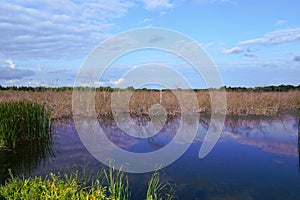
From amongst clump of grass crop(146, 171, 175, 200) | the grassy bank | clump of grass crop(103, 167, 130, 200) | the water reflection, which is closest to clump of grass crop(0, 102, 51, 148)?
the water reflection

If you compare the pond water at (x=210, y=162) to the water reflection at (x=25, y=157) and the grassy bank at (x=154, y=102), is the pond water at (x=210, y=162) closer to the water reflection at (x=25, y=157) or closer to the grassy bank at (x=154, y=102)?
the water reflection at (x=25, y=157)

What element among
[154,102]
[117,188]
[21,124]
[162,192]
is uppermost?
[154,102]

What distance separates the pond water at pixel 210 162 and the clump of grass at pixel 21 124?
31 centimetres

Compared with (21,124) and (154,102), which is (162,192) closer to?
(21,124)

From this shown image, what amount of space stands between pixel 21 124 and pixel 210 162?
431cm

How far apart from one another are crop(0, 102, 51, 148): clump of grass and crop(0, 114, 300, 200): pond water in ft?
1.02

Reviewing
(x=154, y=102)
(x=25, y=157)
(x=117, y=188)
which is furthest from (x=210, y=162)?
(x=154, y=102)

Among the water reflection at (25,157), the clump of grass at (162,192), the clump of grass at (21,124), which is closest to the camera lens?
the clump of grass at (162,192)

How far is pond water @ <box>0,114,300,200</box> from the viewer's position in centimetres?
412

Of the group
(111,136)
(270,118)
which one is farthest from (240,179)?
(270,118)

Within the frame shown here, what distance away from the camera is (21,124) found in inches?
260

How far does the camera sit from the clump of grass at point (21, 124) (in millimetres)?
6116

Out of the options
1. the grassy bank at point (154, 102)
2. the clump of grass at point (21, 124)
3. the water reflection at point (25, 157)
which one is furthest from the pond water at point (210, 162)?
the grassy bank at point (154, 102)

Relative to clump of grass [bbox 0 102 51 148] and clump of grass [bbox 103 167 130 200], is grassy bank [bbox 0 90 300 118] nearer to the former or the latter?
clump of grass [bbox 0 102 51 148]
